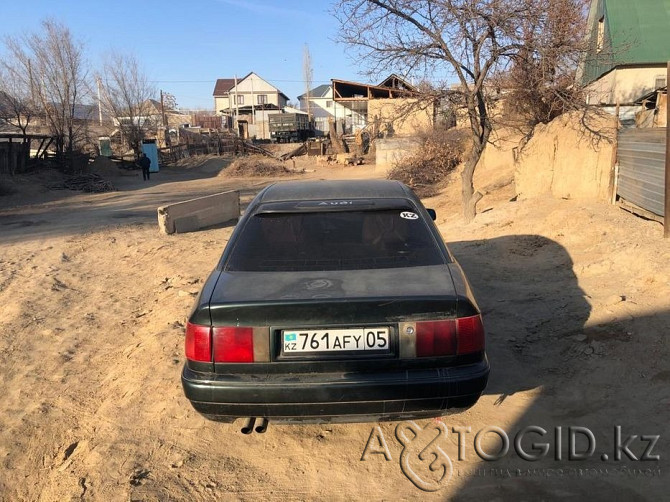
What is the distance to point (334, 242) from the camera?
125 inches

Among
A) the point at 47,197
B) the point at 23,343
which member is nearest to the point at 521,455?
the point at 23,343

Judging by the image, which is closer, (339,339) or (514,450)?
(339,339)

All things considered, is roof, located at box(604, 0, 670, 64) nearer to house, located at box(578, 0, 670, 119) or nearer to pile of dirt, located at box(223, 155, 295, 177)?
house, located at box(578, 0, 670, 119)

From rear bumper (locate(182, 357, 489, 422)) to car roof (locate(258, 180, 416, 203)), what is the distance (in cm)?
136

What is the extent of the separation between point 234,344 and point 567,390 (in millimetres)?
2414

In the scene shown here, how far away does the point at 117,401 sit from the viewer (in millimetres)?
3738

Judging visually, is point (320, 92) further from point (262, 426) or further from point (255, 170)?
point (262, 426)

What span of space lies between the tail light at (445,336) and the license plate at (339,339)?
17 centimetres

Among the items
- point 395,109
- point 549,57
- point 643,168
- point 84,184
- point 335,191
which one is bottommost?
point 84,184

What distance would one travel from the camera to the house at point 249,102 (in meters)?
57.8

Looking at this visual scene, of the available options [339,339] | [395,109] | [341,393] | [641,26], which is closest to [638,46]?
[641,26]

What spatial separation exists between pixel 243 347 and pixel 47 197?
793 inches

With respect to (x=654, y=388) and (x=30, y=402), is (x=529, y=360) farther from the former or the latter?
(x=30, y=402)

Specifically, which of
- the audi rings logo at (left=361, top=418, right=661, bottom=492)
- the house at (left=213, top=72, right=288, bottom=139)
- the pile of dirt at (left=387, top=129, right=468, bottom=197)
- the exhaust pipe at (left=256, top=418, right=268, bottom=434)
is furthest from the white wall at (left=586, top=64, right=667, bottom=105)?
the house at (left=213, top=72, right=288, bottom=139)
